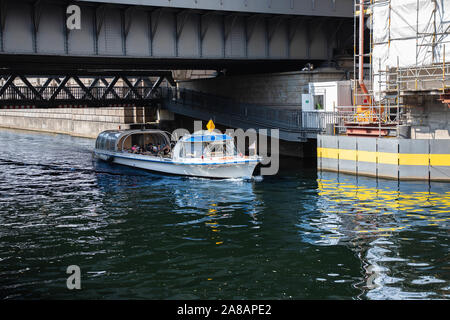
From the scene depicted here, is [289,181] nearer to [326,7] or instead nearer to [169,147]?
[169,147]

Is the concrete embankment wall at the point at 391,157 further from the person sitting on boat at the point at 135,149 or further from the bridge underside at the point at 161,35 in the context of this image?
the person sitting on boat at the point at 135,149

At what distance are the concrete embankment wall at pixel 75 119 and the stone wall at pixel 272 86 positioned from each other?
13.1 metres

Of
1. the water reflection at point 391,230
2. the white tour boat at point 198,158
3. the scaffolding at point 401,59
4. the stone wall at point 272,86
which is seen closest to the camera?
the water reflection at point 391,230

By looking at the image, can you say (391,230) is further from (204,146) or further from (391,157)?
(204,146)

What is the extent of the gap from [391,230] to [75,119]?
2308 inches

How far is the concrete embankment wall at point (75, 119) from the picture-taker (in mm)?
63938

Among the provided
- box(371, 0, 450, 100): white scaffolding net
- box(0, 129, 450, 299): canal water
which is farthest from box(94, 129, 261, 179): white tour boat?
box(371, 0, 450, 100): white scaffolding net

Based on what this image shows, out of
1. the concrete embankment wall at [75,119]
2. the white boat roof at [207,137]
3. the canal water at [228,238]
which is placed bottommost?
the canal water at [228,238]

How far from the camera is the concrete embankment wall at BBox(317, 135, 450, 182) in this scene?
28.1 m

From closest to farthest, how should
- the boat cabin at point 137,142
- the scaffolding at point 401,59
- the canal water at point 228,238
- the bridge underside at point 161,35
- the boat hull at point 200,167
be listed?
the canal water at point 228,238
the scaffolding at point 401,59
the boat hull at point 200,167
the bridge underside at point 161,35
the boat cabin at point 137,142

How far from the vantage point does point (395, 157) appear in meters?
29.2

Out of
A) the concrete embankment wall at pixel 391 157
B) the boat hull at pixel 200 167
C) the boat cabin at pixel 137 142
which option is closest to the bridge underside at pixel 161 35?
the boat cabin at pixel 137 142

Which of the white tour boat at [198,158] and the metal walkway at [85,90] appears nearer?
the white tour boat at [198,158]
